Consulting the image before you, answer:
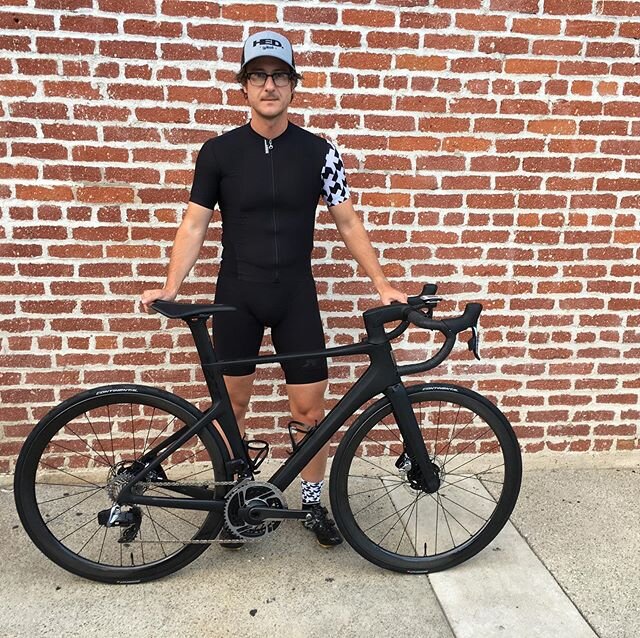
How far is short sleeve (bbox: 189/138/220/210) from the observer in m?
2.45

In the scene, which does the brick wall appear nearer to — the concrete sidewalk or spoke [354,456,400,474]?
spoke [354,456,400,474]

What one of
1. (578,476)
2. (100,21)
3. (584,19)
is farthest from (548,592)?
(100,21)

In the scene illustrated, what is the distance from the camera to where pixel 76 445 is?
3.24 metres

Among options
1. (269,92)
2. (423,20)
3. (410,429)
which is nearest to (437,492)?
(410,429)

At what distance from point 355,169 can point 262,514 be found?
169 centimetres

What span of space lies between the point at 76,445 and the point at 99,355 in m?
0.52

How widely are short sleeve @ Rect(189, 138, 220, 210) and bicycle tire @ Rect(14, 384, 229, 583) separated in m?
0.79

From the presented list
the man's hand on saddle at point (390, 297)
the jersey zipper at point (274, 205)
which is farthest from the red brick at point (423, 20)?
the man's hand on saddle at point (390, 297)

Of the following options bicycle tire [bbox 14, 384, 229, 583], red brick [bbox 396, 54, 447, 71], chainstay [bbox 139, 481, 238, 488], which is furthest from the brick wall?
chainstay [bbox 139, 481, 238, 488]

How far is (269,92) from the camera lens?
2.34 metres

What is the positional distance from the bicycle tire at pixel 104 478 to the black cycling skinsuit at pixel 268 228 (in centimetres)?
44

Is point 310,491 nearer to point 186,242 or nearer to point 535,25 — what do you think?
point 186,242

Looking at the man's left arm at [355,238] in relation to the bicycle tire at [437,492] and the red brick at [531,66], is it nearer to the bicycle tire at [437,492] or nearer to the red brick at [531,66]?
the bicycle tire at [437,492]

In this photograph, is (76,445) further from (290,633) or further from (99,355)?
(290,633)
